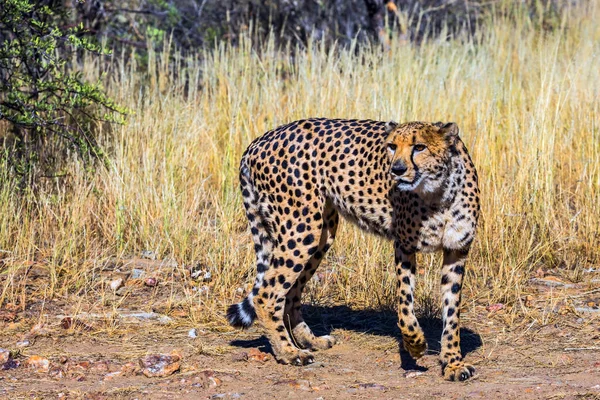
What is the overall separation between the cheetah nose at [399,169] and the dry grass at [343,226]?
4.17 ft

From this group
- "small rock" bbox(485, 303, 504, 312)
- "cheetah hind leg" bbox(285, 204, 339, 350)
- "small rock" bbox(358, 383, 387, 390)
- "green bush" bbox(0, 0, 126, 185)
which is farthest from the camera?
"green bush" bbox(0, 0, 126, 185)

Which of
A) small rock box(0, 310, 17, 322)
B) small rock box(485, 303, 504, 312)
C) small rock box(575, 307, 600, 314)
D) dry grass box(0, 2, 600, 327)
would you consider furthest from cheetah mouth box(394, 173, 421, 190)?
small rock box(0, 310, 17, 322)

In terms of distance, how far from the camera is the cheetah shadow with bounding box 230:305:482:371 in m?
4.06

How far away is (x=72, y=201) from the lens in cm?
538

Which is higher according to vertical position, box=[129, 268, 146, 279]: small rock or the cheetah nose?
the cheetah nose

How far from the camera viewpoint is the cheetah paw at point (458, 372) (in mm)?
3518

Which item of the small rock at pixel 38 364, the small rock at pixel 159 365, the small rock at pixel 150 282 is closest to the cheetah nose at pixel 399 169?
the small rock at pixel 159 365

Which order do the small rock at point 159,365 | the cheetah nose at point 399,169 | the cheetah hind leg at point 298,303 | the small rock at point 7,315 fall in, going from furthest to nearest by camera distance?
1. the small rock at point 7,315
2. the cheetah hind leg at point 298,303
3. the small rock at point 159,365
4. the cheetah nose at point 399,169

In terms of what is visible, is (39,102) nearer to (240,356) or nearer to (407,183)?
(240,356)

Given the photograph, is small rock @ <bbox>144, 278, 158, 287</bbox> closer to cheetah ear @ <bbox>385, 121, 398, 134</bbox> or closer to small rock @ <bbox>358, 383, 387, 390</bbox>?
small rock @ <bbox>358, 383, 387, 390</bbox>

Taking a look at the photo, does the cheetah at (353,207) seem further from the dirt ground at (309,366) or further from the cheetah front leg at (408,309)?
the dirt ground at (309,366)

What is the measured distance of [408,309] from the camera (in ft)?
11.8

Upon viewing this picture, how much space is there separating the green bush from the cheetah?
1.94 meters

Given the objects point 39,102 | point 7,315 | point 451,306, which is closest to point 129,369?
point 7,315
